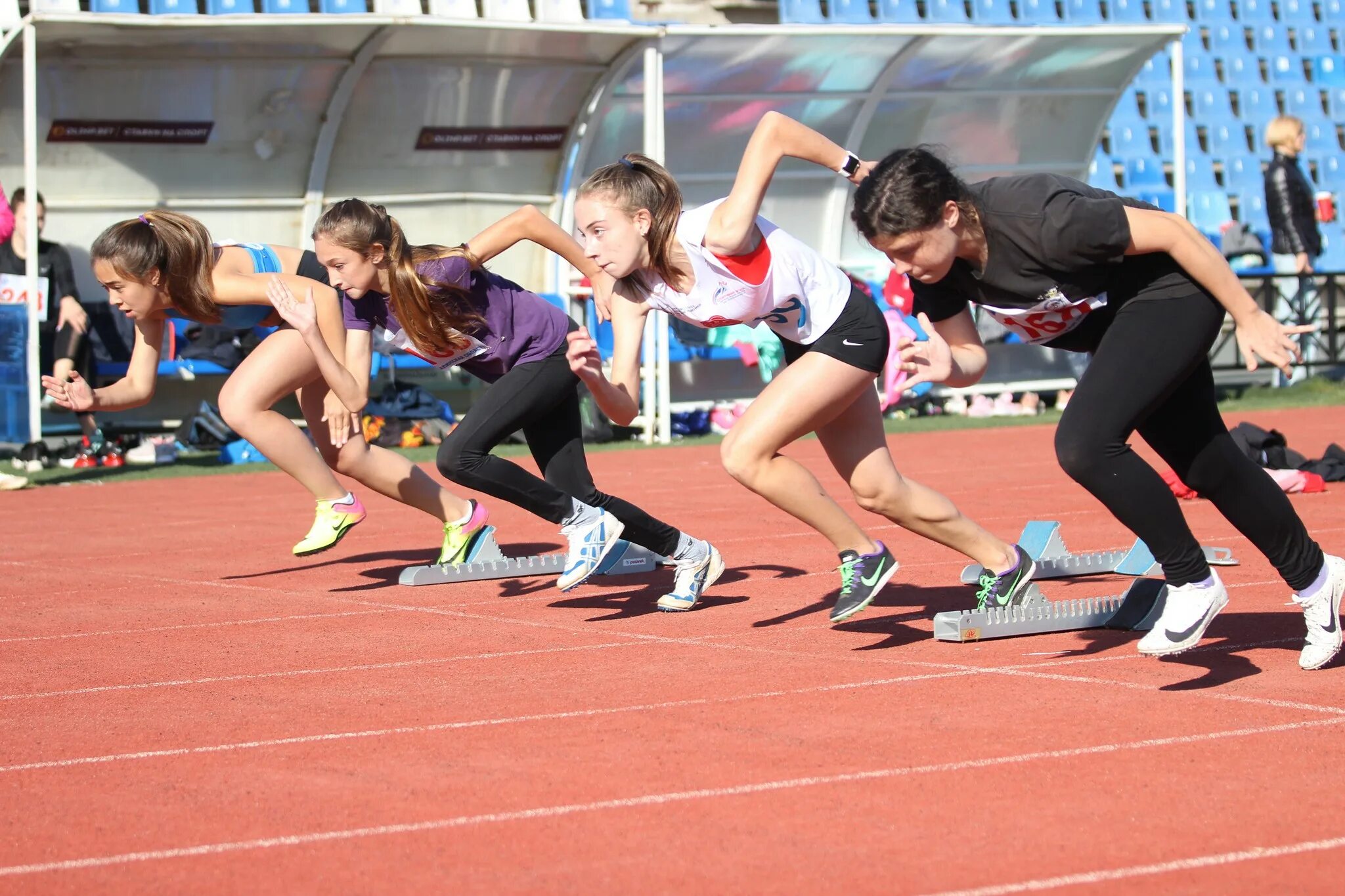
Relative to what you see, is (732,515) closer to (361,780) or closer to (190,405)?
(361,780)

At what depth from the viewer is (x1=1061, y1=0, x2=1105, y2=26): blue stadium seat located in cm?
2150

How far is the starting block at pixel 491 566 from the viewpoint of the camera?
7.72 metres

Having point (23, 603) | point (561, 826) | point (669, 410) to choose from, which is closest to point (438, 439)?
point (669, 410)

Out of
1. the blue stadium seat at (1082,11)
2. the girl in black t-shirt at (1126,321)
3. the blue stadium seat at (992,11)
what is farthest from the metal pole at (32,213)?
the blue stadium seat at (1082,11)

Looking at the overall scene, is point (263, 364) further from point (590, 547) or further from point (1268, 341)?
point (1268, 341)

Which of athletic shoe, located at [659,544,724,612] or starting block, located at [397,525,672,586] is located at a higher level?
athletic shoe, located at [659,544,724,612]

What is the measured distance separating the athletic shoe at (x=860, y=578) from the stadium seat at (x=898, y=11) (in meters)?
13.9

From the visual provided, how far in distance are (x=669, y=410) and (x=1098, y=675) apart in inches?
440

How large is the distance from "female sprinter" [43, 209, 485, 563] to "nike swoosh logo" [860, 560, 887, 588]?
239 centimetres

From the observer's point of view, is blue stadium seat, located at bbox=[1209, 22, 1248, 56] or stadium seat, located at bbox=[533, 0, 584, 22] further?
blue stadium seat, located at bbox=[1209, 22, 1248, 56]

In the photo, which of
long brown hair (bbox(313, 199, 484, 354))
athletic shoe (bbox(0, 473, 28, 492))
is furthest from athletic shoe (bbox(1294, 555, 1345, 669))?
athletic shoe (bbox(0, 473, 28, 492))

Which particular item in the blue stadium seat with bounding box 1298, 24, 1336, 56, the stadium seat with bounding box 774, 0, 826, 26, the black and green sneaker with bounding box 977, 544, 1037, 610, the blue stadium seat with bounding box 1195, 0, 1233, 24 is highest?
the blue stadium seat with bounding box 1195, 0, 1233, 24

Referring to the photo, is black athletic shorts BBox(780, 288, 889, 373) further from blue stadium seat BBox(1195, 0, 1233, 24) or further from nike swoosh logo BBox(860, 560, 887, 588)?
blue stadium seat BBox(1195, 0, 1233, 24)

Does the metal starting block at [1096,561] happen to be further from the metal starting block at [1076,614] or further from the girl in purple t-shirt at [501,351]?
the girl in purple t-shirt at [501,351]
